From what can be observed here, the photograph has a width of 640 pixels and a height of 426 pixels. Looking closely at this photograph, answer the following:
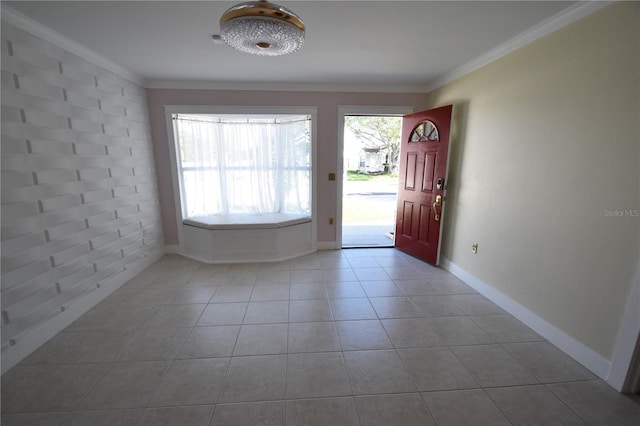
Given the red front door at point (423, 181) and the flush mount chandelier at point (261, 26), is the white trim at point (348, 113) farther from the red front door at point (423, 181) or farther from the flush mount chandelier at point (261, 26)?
the flush mount chandelier at point (261, 26)

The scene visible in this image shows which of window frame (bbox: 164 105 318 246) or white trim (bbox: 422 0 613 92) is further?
window frame (bbox: 164 105 318 246)

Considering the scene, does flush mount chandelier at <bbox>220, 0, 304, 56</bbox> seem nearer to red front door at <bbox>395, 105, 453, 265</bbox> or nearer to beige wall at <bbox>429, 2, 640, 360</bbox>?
beige wall at <bbox>429, 2, 640, 360</bbox>

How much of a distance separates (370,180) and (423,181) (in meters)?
5.67

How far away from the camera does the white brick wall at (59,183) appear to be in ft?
5.53

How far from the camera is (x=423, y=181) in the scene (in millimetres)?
3283

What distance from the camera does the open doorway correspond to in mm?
4930

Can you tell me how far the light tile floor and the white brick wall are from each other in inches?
12.8

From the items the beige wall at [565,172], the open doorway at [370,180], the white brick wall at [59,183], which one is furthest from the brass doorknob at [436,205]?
the white brick wall at [59,183]

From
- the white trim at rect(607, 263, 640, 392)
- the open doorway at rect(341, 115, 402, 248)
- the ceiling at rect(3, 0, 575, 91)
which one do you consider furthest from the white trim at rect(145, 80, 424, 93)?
the white trim at rect(607, 263, 640, 392)

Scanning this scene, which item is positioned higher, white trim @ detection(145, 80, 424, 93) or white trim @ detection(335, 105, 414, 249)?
white trim @ detection(145, 80, 424, 93)

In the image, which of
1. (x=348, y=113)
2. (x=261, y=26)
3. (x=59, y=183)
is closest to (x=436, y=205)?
(x=348, y=113)

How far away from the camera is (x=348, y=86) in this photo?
3410 millimetres

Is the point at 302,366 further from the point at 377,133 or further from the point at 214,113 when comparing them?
the point at 377,133

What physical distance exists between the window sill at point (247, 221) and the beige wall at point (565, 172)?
7.44 feet
